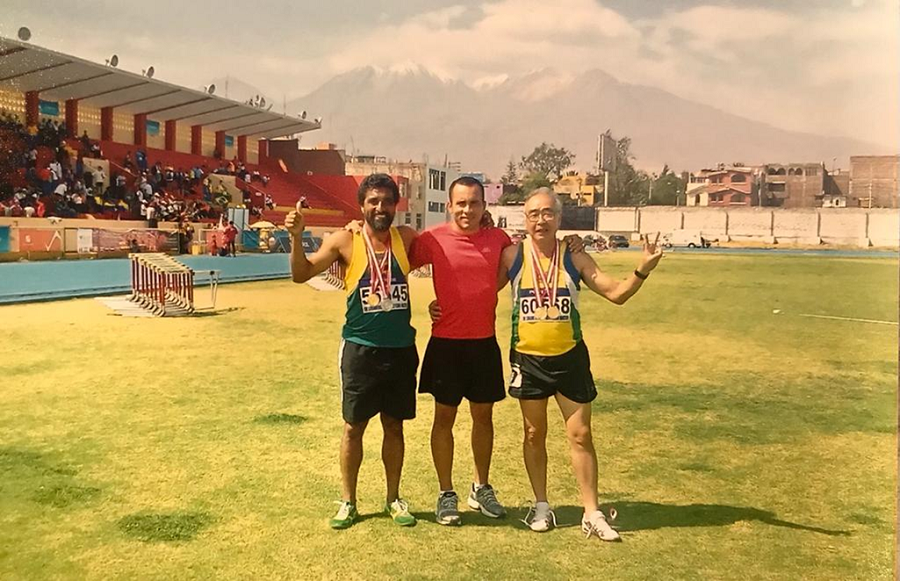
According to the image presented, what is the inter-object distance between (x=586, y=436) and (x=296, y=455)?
54.5 inches

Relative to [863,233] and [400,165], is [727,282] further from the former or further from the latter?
[400,165]

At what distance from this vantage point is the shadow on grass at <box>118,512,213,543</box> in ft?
8.58

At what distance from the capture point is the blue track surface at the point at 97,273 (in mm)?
7187

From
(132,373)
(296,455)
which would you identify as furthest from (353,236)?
(132,373)

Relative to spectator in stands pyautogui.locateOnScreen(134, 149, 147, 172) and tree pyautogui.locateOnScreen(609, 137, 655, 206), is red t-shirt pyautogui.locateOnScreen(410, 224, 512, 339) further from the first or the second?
spectator in stands pyautogui.locateOnScreen(134, 149, 147, 172)

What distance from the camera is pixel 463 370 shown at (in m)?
2.77

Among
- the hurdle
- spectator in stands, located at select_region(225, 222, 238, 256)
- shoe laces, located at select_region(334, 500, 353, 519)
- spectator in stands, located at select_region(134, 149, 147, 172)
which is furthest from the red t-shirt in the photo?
spectator in stands, located at select_region(134, 149, 147, 172)

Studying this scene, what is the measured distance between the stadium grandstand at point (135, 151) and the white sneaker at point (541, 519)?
4.42 ft

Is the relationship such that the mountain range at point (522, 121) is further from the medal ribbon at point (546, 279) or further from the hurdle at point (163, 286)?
the hurdle at point (163, 286)

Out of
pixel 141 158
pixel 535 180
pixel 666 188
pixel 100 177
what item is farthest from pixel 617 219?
pixel 100 177

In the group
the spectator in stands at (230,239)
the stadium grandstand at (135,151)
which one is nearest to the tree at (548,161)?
the stadium grandstand at (135,151)

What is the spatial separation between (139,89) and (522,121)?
3254mm

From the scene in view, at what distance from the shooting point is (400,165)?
14.2ft

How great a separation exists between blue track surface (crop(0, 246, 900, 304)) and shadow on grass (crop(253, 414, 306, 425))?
300cm
